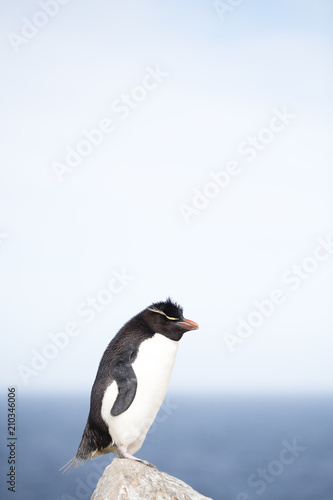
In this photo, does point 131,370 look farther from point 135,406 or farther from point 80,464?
point 80,464

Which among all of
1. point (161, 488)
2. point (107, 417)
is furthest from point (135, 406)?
point (161, 488)

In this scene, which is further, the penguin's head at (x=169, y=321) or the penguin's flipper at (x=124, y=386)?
the penguin's head at (x=169, y=321)

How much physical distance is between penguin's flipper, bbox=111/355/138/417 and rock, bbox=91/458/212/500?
0.28 meters

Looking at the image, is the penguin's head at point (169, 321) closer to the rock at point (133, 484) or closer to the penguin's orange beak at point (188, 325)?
the penguin's orange beak at point (188, 325)

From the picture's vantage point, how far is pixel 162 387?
3.68m

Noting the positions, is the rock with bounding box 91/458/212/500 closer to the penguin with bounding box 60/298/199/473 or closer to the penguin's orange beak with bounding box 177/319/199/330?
the penguin with bounding box 60/298/199/473

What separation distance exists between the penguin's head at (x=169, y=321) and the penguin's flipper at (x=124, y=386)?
27 cm

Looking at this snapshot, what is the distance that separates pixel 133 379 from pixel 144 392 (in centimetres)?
9

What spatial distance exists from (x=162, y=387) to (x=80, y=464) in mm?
685

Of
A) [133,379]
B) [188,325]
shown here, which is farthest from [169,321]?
[133,379]

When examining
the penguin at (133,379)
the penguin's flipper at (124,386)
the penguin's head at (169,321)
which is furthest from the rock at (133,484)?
the penguin's head at (169,321)

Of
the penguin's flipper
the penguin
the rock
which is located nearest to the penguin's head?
the penguin

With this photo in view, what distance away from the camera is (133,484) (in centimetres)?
350

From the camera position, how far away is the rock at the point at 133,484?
11.4 ft
